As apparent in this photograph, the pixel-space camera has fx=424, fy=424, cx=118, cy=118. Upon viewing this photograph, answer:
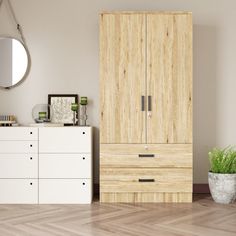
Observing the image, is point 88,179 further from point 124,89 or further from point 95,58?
point 95,58

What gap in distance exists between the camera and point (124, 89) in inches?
167

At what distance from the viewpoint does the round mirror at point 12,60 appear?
467 cm

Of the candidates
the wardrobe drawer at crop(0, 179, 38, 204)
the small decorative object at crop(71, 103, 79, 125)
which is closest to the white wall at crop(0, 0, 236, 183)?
the small decorative object at crop(71, 103, 79, 125)

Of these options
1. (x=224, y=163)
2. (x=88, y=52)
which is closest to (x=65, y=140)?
(x=88, y=52)

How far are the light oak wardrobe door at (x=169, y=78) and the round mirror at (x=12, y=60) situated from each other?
1429 mm

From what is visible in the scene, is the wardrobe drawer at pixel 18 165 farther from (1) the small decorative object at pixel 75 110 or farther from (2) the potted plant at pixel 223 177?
(2) the potted plant at pixel 223 177

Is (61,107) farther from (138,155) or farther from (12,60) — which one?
(138,155)

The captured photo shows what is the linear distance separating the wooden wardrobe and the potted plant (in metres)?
0.26

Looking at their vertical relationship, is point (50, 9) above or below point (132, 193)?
above

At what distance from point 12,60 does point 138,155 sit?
5.76 ft

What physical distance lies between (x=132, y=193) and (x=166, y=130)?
72 centimetres

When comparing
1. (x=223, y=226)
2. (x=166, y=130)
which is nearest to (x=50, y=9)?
(x=166, y=130)

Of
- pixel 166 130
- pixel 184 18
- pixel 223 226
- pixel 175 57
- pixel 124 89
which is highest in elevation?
pixel 184 18

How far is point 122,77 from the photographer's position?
4.24 metres
